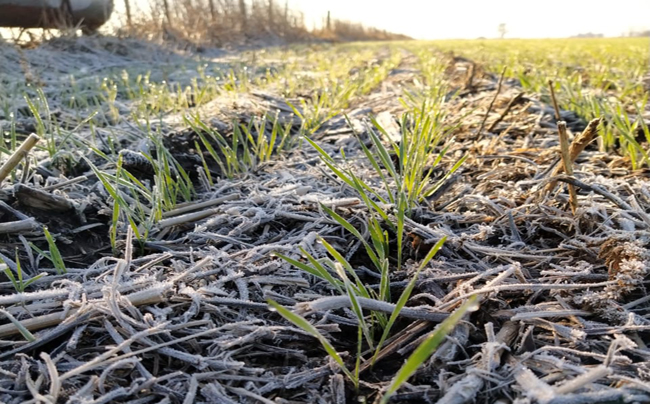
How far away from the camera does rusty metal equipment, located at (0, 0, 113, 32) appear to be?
7.51 metres

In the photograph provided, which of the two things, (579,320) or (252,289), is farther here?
(252,289)

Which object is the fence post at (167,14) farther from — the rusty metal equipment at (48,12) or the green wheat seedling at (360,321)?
the green wheat seedling at (360,321)

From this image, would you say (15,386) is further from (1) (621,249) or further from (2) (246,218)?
(1) (621,249)

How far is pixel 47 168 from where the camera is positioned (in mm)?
1576

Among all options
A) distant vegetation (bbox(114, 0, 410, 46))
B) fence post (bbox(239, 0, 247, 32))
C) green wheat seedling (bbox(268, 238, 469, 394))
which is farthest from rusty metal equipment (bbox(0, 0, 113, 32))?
green wheat seedling (bbox(268, 238, 469, 394))

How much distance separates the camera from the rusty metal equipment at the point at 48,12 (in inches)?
296

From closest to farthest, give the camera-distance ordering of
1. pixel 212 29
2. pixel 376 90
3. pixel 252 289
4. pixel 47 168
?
pixel 252 289 → pixel 47 168 → pixel 376 90 → pixel 212 29

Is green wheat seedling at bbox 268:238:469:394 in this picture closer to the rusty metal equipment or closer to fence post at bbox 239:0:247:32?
the rusty metal equipment

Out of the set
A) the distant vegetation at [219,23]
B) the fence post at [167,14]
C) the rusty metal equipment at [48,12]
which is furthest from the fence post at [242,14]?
the rusty metal equipment at [48,12]

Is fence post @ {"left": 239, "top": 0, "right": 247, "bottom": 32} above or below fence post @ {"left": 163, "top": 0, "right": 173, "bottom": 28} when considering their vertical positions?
above

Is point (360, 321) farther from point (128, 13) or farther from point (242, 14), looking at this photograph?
point (242, 14)

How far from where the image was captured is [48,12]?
7914mm

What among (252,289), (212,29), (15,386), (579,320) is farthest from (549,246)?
(212,29)

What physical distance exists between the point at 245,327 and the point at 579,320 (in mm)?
589
